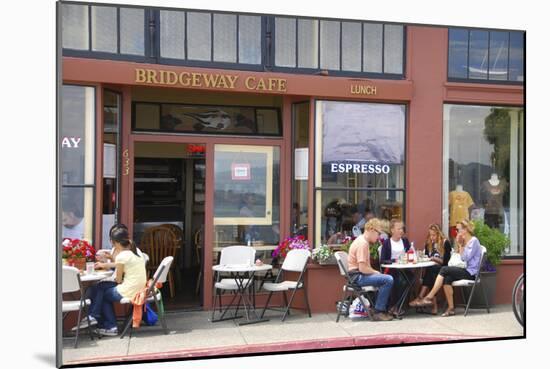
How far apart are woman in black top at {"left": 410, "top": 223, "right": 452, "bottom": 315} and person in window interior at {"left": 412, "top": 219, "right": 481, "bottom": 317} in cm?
9

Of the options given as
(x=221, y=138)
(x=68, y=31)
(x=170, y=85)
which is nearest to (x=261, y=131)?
(x=221, y=138)

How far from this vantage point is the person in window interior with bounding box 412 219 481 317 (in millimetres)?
7824

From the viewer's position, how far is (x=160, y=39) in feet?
24.4

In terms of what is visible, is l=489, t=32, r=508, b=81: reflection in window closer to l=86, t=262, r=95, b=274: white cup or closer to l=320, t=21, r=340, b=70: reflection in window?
l=320, t=21, r=340, b=70: reflection in window

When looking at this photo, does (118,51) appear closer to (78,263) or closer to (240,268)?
(78,263)

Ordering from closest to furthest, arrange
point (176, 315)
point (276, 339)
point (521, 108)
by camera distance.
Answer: point (276, 339), point (176, 315), point (521, 108)

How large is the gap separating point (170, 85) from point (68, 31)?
1.30 m

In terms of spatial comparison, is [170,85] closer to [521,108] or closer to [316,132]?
[316,132]

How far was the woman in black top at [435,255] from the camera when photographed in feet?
26.0

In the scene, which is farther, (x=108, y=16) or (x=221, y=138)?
(x=221, y=138)

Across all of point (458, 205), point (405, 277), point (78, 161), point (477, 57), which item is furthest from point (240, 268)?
point (477, 57)

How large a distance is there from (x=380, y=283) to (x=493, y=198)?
102 inches

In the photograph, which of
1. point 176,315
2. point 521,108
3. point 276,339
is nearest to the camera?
point 276,339

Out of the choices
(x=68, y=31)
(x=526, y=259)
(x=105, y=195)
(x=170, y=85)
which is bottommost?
(x=526, y=259)
